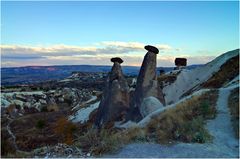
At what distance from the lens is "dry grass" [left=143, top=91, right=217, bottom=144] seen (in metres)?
11.0

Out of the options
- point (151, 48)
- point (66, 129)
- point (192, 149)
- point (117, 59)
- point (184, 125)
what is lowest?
point (66, 129)

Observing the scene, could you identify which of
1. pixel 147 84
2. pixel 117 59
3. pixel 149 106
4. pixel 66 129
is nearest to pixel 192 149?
pixel 149 106

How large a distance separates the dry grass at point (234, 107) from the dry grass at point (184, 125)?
0.74 m

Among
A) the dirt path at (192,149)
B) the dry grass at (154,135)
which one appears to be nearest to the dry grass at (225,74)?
the dry grass at (154,135)

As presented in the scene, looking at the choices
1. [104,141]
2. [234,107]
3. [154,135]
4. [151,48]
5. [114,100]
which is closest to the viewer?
[104,141]

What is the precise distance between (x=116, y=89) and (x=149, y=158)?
685 inches

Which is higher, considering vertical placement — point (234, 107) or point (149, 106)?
point (234, 107)

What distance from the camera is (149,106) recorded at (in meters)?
22.9

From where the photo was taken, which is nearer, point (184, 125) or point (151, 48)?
point (184, 125)

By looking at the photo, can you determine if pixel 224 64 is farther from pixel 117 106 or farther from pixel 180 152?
pixel 180 152

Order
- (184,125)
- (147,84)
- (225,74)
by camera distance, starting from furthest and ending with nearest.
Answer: (225,74) → (147,84) → (184,125)

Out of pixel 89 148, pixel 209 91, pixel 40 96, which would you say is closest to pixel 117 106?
pixel 209 91

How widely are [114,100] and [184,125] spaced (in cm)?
1484

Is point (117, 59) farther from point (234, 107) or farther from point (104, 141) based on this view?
point (104, 141)
